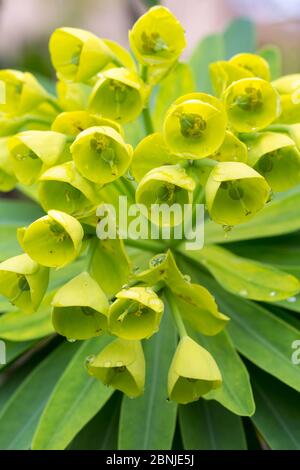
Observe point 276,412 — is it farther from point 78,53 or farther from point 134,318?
point 78,53

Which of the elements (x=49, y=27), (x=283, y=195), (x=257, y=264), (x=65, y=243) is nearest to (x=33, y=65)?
(x=49, y=27)

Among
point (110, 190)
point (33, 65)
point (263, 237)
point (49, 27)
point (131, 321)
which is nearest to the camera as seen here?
point (131, 321)

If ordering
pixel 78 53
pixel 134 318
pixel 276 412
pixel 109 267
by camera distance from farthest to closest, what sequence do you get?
pixel 276 412
pixel 78 53
pixel 109 267
pixel 134 318

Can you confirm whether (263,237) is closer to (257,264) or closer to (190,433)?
(257,264)

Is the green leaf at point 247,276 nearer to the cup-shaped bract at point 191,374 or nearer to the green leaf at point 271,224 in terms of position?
the green leaf at point 271,224

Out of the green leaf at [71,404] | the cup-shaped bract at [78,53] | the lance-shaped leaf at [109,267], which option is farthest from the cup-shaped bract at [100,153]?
the green leaf at [71,404]

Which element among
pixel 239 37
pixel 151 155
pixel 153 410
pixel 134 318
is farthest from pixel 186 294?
pixel 239 37

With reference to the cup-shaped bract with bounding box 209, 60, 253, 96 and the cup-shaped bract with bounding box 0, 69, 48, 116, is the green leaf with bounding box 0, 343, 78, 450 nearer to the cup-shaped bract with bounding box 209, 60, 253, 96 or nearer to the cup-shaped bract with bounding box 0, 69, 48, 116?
the cup-shaped bract with bounding box 0, 69, 48, 116
